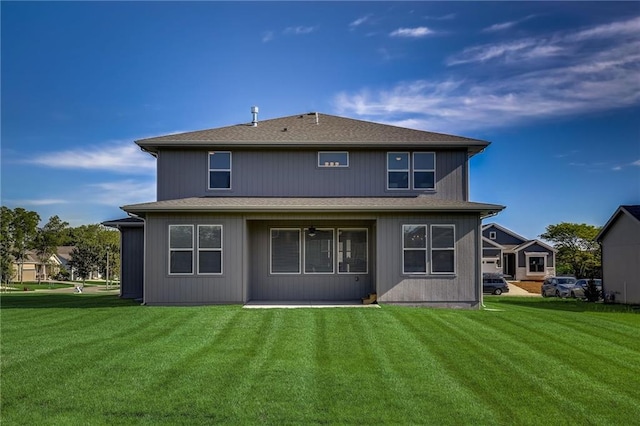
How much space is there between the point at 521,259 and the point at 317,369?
42408mm

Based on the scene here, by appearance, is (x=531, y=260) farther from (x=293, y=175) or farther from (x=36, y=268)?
(x=36, y=268)

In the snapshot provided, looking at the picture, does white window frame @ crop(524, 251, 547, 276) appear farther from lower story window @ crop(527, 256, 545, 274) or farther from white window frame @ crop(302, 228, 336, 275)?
white window frame @ crop(302, 228, 336, 275)

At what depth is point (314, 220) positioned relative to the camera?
16969mm

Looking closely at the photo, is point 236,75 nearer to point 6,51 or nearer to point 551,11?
point 6,51

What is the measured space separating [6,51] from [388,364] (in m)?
16.6

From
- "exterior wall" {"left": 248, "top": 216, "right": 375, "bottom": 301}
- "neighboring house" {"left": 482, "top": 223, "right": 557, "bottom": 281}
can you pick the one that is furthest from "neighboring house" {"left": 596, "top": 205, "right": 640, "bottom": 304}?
"neighboring house" {"left": 482, "top": 223, "right": 557, "bottom": 281}

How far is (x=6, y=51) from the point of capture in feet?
56.6

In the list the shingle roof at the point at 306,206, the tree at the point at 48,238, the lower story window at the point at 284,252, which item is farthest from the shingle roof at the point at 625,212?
the tree at the point at 48,238

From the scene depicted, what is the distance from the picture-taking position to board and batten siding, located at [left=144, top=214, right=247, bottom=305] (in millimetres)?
15367

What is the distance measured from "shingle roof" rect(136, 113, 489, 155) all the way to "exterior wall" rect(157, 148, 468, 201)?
447mm

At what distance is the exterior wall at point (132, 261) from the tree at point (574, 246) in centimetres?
4041

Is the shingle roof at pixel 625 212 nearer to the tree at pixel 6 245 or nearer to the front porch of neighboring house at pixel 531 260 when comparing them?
the front porch of neighboring house at pixel 531 260

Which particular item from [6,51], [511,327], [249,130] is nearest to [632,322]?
[511,327]

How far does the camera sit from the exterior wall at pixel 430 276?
15594 mm
